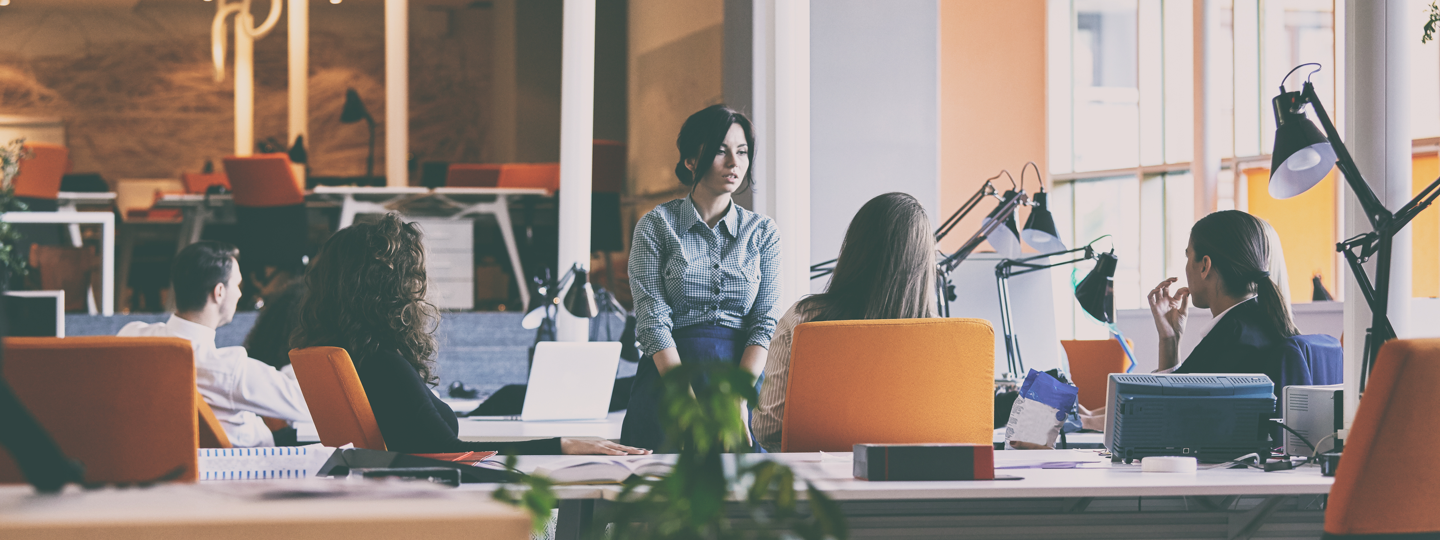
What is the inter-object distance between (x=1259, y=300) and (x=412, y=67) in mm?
11701

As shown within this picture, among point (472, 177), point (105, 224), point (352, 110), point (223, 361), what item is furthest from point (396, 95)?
point (223, 361)

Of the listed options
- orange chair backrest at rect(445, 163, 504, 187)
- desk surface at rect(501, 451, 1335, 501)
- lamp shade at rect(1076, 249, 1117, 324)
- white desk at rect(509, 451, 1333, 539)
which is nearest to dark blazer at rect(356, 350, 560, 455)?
white desk at rect(509, 451, 1333, 539)

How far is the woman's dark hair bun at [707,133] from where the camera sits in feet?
9.30

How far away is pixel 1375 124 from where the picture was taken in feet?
6.68

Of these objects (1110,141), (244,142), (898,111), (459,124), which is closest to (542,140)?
(459,124)

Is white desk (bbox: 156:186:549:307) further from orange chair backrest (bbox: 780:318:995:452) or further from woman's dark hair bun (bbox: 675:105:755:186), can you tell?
orange chair backrest (bbox: 780:318:995:452)

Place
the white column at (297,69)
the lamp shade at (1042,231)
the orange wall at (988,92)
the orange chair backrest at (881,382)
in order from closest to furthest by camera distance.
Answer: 1. the orange chair backrest at (881,382)
2. the lamp shade at (1042,231)
3. the white column at (297,69)
4. the orange wall at (988,92)

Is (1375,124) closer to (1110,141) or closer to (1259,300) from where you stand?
(1259,300)

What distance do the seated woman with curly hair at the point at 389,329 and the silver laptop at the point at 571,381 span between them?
0.69 m

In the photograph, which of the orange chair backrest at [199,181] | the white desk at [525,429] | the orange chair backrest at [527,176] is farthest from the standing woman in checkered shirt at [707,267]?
the orange chair backrest at [199,181]

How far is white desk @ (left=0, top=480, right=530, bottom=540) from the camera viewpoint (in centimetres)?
68

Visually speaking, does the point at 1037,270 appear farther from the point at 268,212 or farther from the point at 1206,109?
the point at 1206,109

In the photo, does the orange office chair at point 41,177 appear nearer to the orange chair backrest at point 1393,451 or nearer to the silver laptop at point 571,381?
the silver laptop at point 571,381

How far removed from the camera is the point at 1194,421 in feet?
6.57
